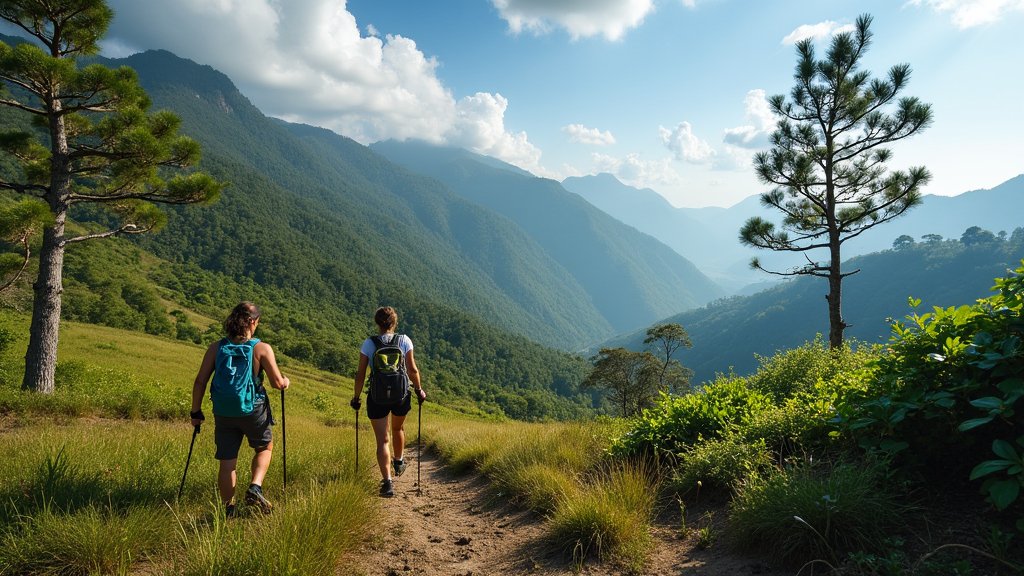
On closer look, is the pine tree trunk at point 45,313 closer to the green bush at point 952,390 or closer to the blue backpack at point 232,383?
the blue backpack at point 232,383

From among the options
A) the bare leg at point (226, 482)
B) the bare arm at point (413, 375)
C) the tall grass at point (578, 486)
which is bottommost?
the tall grass at point (578, 486)

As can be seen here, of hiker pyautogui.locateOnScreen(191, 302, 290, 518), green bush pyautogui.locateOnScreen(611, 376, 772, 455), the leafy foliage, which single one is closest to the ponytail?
hiker pyautogui.locateOnScreen(191, 302, 290, 518)

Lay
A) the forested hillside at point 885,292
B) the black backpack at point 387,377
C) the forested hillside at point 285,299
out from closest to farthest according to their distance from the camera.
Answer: the black backpack at point 387,377, the forested hillside at point 285,299, the forested hillside at point 885,292

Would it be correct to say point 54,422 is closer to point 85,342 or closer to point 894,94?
point 894,94

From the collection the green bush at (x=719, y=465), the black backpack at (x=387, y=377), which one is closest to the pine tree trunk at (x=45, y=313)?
the black backpack at (x=387, y=377)

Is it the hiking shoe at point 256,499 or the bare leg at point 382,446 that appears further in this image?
the bare leg at point 382,446

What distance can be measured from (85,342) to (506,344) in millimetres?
125157

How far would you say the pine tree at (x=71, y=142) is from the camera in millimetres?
9258

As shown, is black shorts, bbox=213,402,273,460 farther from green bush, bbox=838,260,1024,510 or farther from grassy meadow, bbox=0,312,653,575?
green bush, bbox=838,260,1024,510

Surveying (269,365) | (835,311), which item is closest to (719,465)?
(269,365)

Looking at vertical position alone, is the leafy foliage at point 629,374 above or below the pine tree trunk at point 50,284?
below

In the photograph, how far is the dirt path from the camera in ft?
11.4

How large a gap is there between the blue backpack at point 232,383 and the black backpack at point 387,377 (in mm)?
1553

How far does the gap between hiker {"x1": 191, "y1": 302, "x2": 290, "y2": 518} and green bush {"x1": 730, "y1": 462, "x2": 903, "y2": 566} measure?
4.28 metres
